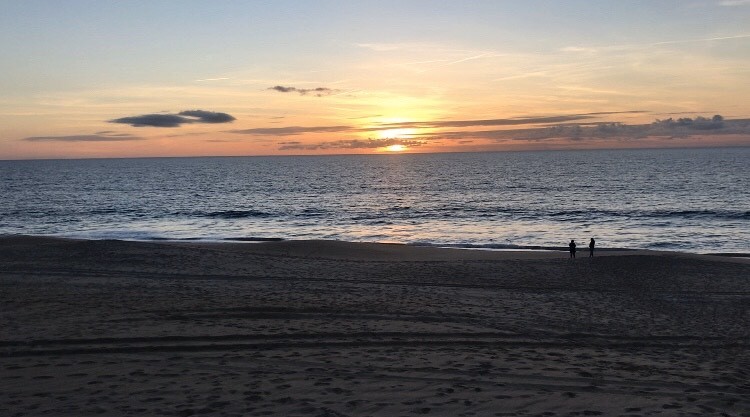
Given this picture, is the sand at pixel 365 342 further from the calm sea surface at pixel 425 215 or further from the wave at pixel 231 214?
the wave at pixel 231 214

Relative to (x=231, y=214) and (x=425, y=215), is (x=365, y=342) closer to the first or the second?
(x=425, y=215)

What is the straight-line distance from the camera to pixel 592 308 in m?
19.4

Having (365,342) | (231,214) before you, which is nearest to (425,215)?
(231,214)

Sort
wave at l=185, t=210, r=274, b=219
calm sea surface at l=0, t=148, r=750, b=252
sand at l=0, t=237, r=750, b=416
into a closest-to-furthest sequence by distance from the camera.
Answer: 1. sand at l=0, t=237, r=750, b=416
2. calm sea surface at l=0, t=148, r=750, b=252
3. wave at l=185, t=210, r=274, b=219

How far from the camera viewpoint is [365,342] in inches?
519

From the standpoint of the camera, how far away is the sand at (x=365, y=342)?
9266mm

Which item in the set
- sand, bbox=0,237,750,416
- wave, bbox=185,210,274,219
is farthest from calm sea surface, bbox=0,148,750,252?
sand, bbox=0,237,750,416

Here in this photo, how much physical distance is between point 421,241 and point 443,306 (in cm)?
2812

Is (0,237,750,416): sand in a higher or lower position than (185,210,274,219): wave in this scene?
higher

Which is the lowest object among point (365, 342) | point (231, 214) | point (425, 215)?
point (425, 215)

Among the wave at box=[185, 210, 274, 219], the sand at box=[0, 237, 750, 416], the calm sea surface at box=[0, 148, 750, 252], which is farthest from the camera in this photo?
the wave at box=[185, 210, 274, 219]

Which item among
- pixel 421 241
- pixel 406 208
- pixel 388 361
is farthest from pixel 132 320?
pixel 406 208

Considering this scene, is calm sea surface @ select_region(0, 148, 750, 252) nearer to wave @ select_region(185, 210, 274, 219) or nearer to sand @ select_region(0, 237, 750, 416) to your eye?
wave @ select_region(185, 210, 274, 219)

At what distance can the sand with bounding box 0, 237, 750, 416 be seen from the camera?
9.27 metres
